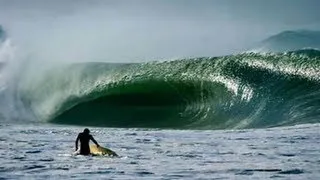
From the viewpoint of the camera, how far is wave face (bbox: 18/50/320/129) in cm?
2436

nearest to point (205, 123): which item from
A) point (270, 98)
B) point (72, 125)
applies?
point (270, 98)

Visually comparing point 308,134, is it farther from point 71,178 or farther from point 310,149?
point 71,178

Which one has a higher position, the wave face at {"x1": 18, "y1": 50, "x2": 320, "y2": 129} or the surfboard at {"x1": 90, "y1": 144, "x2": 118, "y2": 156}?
the wave face at {"x1": 18, "y1": 50, "x2": 320, "y2": 129}

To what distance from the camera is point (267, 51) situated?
31.5 meters

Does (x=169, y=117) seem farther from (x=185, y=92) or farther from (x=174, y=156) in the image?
(x=174, y=156)

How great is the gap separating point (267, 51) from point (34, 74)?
10.4 m

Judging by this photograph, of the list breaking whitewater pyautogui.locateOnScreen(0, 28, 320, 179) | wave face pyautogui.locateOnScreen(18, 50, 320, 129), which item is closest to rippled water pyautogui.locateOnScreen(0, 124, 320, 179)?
breaking whitewater pyautogui.locateOnScreen(0, 28, 320, 179)

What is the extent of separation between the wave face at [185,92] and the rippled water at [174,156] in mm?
3990

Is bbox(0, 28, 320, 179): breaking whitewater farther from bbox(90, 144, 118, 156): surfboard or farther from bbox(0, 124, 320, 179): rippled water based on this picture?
bbox(90, 144, 118, 156): surfboard

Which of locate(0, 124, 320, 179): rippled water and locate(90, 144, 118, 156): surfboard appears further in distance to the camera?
locate(90, 144, 118, 156): surfboard

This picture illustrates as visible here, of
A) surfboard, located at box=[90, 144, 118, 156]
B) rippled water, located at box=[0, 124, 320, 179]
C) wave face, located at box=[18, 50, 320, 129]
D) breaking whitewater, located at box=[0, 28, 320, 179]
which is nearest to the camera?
rippled water, located at box=[0, 124, 320, 179]

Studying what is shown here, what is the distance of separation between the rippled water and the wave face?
399 centimetres

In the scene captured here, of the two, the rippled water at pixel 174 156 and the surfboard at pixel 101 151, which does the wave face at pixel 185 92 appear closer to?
the rippled water at pixel 174 156

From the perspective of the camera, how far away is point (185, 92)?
2889 cm
